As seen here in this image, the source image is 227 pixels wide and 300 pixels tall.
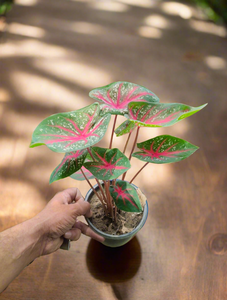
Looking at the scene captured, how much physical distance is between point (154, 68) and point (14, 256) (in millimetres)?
1164

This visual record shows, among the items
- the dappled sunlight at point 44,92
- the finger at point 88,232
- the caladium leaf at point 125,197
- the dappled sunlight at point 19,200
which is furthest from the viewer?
the dappled sunlight at point 44,92

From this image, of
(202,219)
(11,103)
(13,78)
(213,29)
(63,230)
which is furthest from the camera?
(213,29)

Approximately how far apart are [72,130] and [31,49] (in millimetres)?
1124

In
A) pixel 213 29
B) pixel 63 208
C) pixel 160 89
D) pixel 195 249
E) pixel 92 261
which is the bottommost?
pixel 92 261

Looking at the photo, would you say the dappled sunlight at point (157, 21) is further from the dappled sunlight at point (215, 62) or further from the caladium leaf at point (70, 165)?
the caladium leaf at point (70, 165)

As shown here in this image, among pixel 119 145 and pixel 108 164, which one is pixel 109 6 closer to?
pixel 119 145

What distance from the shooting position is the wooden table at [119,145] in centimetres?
93

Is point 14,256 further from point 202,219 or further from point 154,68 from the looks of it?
point 154,68

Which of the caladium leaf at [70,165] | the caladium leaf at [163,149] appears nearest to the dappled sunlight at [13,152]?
the caladium leaf at [70,165]

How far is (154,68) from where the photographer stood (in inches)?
60.7

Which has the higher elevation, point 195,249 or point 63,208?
point 63,208

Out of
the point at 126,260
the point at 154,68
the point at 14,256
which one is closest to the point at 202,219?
the point at 126,260

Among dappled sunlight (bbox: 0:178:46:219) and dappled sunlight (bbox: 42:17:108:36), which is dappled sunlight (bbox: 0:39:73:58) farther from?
dappled sunlight (bbox: 0:178:46:219)

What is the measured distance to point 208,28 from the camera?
5.91 feet
